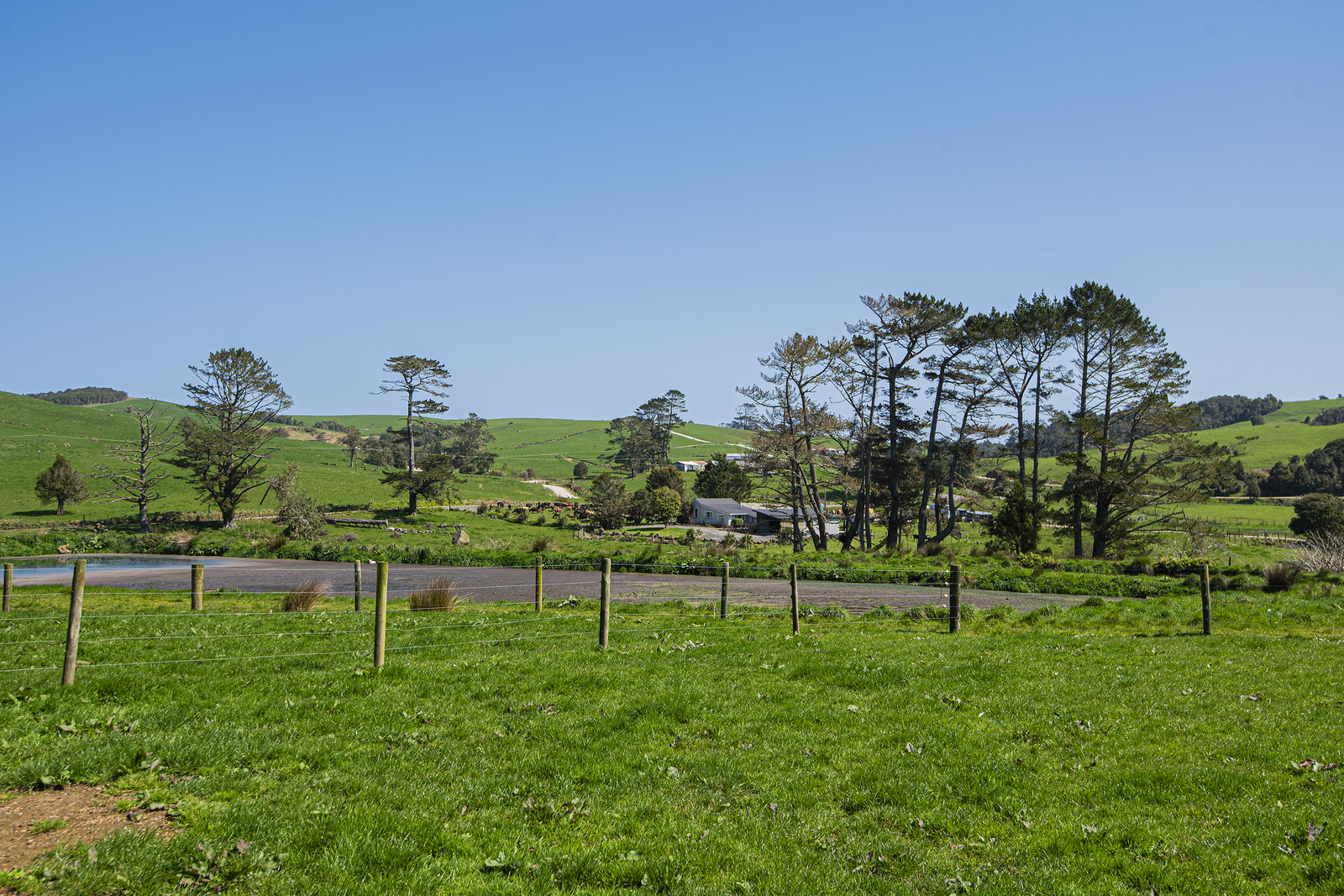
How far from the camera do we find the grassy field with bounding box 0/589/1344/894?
5.43 metres

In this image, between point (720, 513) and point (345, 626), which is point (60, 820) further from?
point (720, 513)

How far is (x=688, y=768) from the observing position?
768 centimetres

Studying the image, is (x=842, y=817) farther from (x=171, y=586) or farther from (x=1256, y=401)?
(x=1256, y=401)

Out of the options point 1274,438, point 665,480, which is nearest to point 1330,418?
point 1274,438

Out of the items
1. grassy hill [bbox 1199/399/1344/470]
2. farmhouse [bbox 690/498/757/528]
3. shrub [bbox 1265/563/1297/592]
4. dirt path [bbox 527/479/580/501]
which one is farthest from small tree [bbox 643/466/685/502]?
grassy hill [bbox 1199/399/1344/470]

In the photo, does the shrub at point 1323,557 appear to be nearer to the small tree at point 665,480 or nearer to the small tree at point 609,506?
the small tree at point 609,506

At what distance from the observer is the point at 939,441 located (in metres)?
55.1

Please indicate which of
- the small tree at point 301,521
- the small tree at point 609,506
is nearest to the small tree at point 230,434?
the small tree at point 301,521

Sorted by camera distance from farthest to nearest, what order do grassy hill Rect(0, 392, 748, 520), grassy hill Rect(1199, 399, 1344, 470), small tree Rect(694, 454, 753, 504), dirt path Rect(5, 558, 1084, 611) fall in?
grassy hill Rect(1199, 399, 1344, 470)
small tree Rect(694, 454, 753, 504)
grassy hill Rect(0, 392, 748, 520)
dirt path Rect(5, 558, 1084, 611)

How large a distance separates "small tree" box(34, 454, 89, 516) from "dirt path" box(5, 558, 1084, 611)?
131 ft

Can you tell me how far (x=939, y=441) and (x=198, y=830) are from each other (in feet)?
181

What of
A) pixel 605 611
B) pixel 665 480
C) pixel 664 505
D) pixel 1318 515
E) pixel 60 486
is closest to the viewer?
pixel 605 611

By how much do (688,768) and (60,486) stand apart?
82199 mm

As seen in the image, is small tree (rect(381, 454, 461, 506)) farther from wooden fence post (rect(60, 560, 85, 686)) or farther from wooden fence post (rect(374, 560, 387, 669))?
wooden fence post (rect(60, 560, 85, 686))
